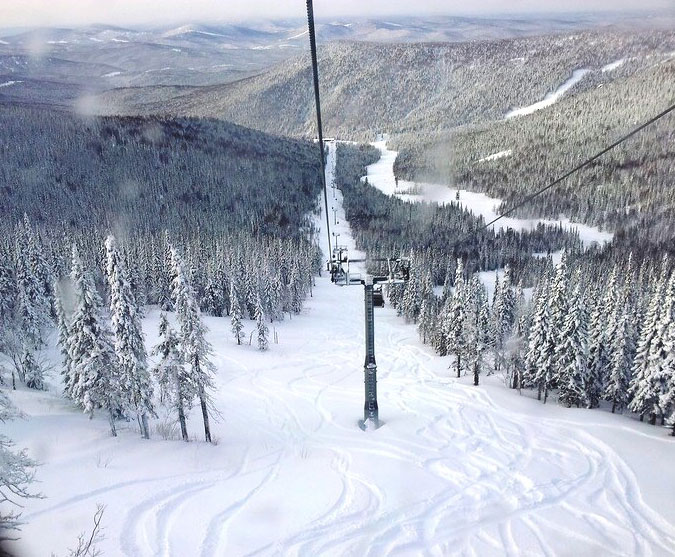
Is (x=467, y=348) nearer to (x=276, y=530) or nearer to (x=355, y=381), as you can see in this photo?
(x=355, y=381)

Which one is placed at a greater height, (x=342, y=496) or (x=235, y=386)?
(x=342, y=496)

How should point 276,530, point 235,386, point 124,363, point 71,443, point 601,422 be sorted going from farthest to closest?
point 235,386 → point 601,422 → point 124,363 → point 71,443 → point 276,530

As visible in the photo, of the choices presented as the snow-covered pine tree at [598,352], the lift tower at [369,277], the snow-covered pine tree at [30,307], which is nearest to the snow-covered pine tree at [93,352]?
the lift tower at [369,277]

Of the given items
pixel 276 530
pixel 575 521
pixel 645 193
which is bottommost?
pixel 645 193

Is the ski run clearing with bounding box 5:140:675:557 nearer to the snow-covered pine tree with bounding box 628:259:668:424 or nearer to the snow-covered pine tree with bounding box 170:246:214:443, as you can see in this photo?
the snow-covered pine tree with bounding box 628:259:668:424

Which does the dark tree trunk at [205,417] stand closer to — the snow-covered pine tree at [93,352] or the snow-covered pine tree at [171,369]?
the snow-covered pine tree at [171,369]

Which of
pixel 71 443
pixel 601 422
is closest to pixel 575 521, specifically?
pixel 601 422

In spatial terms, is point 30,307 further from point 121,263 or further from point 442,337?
point 442,337

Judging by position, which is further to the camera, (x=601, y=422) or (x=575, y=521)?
(x=601, y=422)

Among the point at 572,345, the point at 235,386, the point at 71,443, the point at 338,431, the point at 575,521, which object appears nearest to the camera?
the point at 575,521
